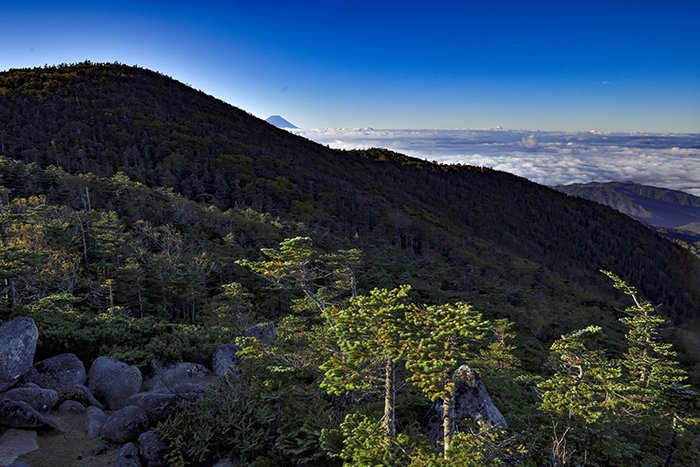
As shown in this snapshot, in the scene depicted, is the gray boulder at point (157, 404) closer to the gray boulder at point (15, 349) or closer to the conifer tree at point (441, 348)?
the gray boulder at point (15, 349)

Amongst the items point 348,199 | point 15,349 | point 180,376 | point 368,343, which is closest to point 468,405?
point 368,343

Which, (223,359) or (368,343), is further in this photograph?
(223,359)

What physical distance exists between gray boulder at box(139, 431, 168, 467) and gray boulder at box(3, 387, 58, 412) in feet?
11.7

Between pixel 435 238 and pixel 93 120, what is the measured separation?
310 ft

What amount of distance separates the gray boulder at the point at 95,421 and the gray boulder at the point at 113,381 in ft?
3.72

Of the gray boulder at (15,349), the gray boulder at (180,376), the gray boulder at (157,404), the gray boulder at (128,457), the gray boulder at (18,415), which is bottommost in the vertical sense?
the gray boulder at (180,376)

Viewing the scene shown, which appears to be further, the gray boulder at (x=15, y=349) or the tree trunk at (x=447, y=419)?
the gray boulder at (x=15, y=349)

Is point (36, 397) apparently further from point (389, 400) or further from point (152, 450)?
point (389, 400)

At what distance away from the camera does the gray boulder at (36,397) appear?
10.0 metres

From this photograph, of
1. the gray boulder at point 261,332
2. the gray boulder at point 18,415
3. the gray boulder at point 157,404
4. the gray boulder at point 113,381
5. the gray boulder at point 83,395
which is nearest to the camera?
the gray boulder at point 18,415

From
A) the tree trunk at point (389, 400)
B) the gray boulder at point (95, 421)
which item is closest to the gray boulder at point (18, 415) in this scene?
the gray boulder at point (95, 421)

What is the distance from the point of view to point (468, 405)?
31.1 ft

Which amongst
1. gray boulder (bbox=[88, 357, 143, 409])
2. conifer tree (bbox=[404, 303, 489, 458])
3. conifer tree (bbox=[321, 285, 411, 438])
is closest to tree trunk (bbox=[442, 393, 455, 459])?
conifer tree (bbox=[404, 303, 489, 458])

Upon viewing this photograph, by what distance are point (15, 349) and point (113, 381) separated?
280cm
